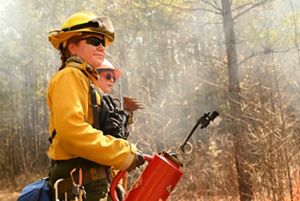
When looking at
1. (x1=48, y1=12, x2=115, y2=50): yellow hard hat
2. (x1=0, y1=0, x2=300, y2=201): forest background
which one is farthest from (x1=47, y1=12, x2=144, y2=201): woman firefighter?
(x1=0, y1=0, x2=300, y2=201): forest background

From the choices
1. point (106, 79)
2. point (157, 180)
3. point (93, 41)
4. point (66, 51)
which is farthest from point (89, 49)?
point (106, 79)

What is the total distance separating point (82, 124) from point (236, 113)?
4.62 m

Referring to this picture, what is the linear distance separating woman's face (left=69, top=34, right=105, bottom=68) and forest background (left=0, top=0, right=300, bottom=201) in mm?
3490

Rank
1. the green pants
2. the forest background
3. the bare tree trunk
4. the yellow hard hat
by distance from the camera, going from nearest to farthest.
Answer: the green pants
the yellow hard hat
the forest background
the bare tree trunk

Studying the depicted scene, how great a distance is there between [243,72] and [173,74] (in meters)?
5.89

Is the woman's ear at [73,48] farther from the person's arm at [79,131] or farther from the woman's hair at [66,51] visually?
the person's arm at [79,131]

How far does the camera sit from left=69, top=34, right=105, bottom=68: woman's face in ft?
8.27

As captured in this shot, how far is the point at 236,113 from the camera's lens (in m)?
6.51

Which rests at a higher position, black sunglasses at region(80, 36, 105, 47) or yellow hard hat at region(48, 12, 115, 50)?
yellow hard hat at region(48, 12, 115, 50)

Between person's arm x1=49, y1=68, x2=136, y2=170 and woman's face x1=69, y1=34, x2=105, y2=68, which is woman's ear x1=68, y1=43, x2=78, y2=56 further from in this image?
person's arm x1=49, y1=68, x2=136, y2=170

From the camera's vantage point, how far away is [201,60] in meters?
10.3

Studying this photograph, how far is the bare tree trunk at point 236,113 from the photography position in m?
6.30

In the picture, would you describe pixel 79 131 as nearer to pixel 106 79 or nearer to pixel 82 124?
pixel 82 124

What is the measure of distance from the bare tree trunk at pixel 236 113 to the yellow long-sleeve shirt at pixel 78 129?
404cm
